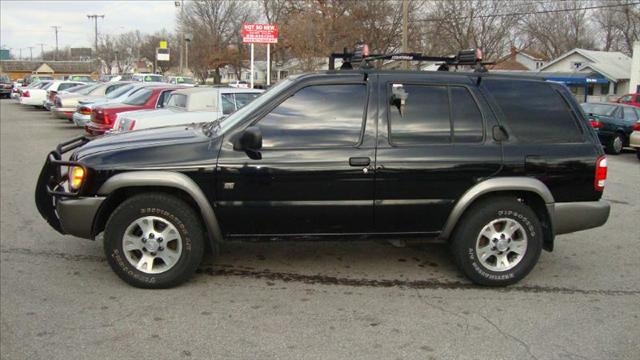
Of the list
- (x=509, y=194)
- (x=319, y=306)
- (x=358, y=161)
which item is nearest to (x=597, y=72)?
(x=509, y=194)

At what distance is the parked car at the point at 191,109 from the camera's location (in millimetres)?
9953

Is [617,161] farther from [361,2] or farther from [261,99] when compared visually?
[361,2]

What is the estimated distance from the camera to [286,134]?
451 cm

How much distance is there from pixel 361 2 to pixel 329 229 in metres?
34.9

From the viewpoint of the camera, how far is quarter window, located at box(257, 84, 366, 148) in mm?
4512

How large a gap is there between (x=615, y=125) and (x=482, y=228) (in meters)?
13.4

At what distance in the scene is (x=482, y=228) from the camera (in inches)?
186

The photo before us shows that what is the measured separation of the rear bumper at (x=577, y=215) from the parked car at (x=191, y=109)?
647 centimetres

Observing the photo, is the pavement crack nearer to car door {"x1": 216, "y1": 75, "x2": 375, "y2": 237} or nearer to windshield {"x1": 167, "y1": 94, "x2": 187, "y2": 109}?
car door {"x1": 216, "y1": 75, "x2": 375, "y2": 237}

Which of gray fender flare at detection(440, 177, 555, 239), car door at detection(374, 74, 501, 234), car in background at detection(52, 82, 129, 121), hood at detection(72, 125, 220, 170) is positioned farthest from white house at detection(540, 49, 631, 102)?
hood at detection(72, 125, 220, 170)

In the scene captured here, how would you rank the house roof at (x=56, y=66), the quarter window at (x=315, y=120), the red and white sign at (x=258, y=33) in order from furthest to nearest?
1. the house roof at (x=56, y=66)
2. the red and white sign at (x=258, y=33)
3. the quarter window at (x=315, y=120)

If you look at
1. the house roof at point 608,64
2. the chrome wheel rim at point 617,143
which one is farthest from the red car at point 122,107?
the house roof at point 608,64

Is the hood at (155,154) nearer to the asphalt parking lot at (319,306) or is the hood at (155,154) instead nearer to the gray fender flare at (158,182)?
the gray fender flare at (158,182)

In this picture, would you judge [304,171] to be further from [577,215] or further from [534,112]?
[577,215]
